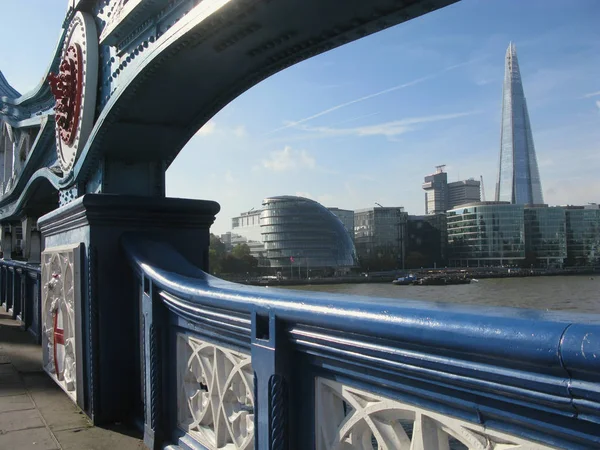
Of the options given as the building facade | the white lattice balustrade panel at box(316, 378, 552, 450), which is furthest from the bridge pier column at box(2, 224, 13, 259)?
the building facade

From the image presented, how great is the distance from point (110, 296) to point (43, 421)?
929 mm

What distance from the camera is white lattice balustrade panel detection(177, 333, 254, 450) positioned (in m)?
2.45

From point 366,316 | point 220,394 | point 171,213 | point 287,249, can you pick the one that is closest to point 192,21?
point 171,213

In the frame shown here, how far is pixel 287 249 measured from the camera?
8356 cm

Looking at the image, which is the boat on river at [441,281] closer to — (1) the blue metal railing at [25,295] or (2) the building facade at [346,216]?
(1) the blue metal railing at [25,295]

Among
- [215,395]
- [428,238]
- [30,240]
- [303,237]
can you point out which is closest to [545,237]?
[428,238]

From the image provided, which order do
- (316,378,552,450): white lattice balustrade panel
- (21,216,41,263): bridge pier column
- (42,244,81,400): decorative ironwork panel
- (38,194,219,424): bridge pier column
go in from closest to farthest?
(316,378,552,450): white lattice balustrade panel
(38,194,219,424): bridge pier column
(42,244,81,400): decorative ironwork panel
(21,216,41,263): bridge pier column

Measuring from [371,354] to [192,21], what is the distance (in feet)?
7.30

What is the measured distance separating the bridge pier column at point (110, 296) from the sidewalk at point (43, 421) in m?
0.13

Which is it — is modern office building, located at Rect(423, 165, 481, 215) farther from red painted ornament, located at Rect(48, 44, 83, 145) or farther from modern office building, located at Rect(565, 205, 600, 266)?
red painted ornament, located at Rect(48, 44, 83, 145)

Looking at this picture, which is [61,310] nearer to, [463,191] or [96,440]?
[96,440]

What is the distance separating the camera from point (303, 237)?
85188 mm

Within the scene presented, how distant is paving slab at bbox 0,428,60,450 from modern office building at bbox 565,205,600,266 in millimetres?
84779

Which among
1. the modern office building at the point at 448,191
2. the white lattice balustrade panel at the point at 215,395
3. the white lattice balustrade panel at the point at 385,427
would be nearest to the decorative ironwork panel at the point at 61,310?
the white lattice balustrade panel at the point at 215,395
